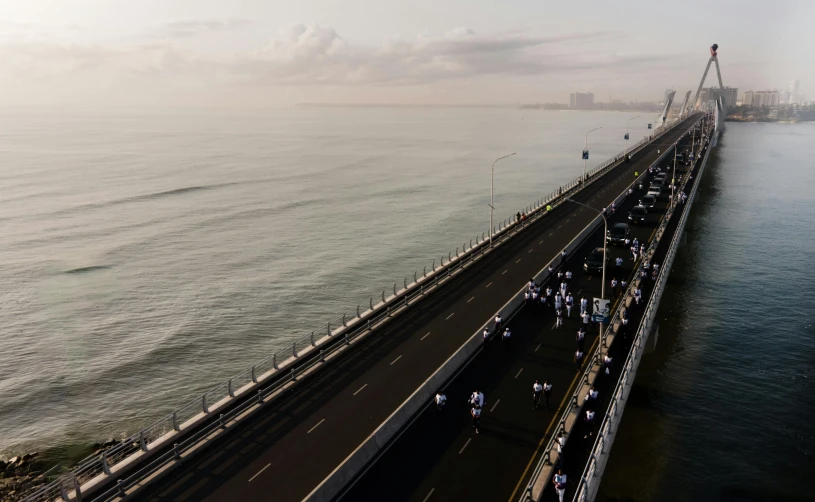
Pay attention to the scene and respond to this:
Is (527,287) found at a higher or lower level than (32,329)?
higher

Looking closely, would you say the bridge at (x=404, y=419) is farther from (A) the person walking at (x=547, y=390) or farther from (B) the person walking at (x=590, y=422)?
(A) the person walking at (x=547, y=390)

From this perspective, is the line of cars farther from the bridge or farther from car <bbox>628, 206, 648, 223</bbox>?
the bridge

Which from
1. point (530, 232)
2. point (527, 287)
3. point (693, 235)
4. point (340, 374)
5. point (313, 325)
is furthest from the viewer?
point (693, 235)

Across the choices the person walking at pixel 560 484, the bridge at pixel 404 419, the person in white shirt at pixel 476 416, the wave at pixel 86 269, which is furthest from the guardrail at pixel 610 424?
the wave at pixel 86 269

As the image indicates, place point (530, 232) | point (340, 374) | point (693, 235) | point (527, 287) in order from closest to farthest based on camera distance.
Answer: point (340, 374) < point (527, 287) < point (530, 232) < point (693, 235)

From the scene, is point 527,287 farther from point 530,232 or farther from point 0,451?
point 0,451

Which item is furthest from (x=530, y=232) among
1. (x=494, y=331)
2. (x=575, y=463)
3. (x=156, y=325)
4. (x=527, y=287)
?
(x=575, y=463)

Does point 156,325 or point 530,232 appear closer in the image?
point 156,325
